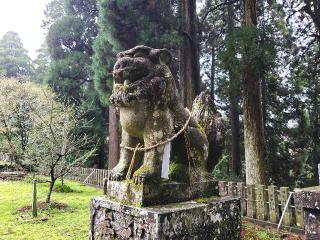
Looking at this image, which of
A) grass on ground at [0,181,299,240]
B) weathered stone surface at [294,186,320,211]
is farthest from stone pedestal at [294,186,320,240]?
grass on ground at [0,181,299,240]

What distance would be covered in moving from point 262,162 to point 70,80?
12447mm

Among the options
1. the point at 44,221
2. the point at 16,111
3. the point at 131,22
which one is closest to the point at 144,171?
the point at 44,221

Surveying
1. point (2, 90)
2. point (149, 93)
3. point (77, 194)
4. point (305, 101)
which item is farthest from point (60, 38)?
point (149, 93)

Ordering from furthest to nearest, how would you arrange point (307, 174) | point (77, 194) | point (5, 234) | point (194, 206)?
1. point (307, 174)
2. point (77, 194)
3. point (5, 234)
4. point (194, 206)

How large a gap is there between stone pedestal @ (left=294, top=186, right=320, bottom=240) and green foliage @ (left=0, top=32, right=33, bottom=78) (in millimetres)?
31710

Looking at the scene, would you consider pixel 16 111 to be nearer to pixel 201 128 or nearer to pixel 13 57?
pixel 201 128

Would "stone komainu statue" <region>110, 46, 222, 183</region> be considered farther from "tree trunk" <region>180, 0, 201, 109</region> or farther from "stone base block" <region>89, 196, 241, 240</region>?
"tree trunk" <region>180, 0, 201, 109</region>

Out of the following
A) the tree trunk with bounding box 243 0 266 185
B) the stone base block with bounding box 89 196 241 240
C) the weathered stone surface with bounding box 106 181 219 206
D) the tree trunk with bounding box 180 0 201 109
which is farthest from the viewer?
the tree trunk with bounding box 180 0 201 109

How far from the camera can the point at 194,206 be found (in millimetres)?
2639

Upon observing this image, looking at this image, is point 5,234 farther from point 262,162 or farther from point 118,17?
point 118,17

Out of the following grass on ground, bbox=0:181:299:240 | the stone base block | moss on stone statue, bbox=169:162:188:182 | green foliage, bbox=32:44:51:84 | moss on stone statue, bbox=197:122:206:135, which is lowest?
grass on ground, bbox=0:181:299:240

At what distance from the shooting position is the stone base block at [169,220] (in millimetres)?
2367

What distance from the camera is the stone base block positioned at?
2.37 m

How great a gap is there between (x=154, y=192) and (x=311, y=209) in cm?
118
